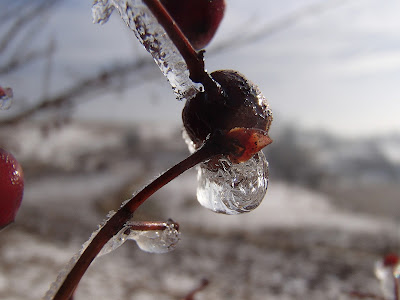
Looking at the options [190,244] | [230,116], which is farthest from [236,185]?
[190,244]

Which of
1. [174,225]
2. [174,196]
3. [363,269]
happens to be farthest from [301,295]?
[174,196]

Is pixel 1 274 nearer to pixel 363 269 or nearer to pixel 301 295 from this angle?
pixel 301 295

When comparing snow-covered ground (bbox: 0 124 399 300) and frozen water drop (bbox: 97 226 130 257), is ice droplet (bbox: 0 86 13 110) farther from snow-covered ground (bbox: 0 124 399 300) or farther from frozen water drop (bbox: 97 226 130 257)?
snow-covered ground (bbox: 0 124 399 300)

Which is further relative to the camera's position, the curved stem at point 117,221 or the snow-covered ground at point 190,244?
the snow-covered ground at point 190,244

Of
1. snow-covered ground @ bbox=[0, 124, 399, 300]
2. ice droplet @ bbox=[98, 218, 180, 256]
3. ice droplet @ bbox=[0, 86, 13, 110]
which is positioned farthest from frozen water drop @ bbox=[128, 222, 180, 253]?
snow-covered ground @ bbox=[0, 124, 399, 300]

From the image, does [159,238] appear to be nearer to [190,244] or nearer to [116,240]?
[116,240]

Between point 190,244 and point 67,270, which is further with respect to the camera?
point 190,244

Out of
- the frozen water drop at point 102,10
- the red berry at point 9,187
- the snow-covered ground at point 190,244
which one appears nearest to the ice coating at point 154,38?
the frozen water drop at point 102,10

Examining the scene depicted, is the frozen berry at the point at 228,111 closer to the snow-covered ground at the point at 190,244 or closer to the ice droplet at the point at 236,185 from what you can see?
the ice droplet at the point at 236,185
